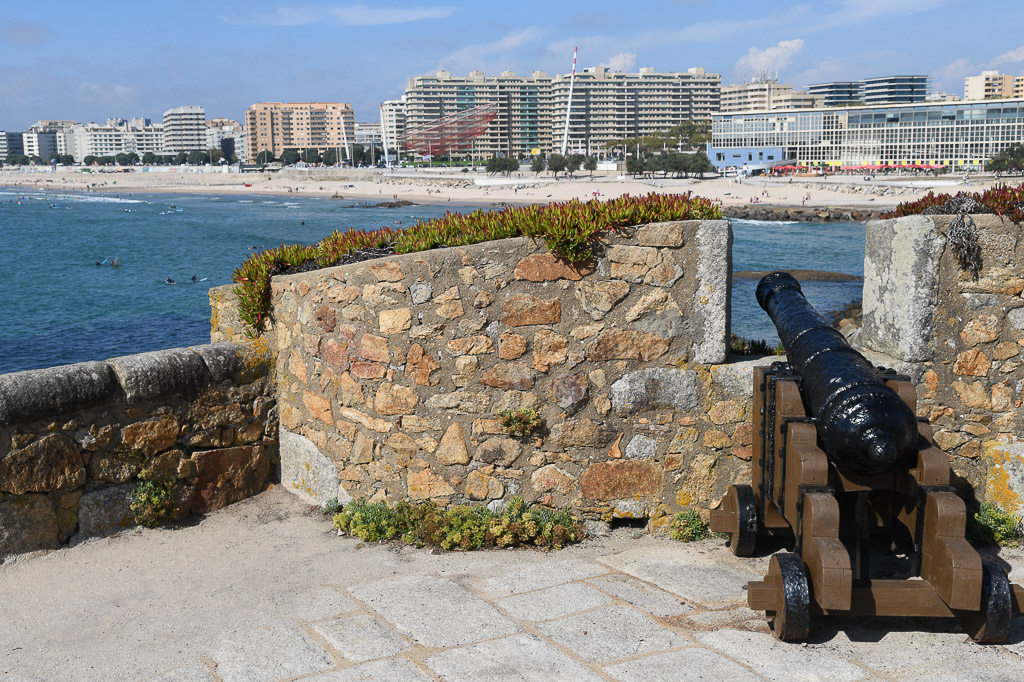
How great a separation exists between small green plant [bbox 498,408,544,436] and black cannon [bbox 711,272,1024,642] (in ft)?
4.89

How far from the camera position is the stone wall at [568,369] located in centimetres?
555

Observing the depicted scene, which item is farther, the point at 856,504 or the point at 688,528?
the point at 688,528

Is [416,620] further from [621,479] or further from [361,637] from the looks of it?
[621,479]

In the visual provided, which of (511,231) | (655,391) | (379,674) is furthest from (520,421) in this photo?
(379,674)

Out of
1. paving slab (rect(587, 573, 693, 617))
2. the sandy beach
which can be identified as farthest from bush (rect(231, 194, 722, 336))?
the sandy beach

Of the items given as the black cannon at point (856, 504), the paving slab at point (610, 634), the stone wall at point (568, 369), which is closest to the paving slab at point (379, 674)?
the paving slab at point (610, 634)

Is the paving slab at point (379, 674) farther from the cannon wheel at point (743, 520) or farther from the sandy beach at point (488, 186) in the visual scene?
the sandy beach at point (488, 186)

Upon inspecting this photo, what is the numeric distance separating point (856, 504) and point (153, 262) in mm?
51788

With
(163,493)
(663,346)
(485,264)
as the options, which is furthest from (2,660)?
(663,346)

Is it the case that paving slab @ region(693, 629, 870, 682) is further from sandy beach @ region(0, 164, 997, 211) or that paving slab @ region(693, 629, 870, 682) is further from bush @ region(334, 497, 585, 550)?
sandy beach @ region(0, 164, 997, 211)

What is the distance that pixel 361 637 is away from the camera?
4.28 m

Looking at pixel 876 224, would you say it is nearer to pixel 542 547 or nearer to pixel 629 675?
pixel 542 547

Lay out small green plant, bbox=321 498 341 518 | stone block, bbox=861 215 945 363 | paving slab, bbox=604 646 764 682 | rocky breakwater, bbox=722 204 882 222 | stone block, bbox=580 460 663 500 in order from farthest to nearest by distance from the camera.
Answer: rocky breakwater, bbox=722 204 882 222 < small green plant, bbox=321 498 341 518 < stone block, bbox=580 460 663 500 < stone block, bbox=861 215 945 363 < paving slab, bbox=604 646 764 682

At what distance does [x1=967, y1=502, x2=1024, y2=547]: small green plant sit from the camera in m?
5.44
